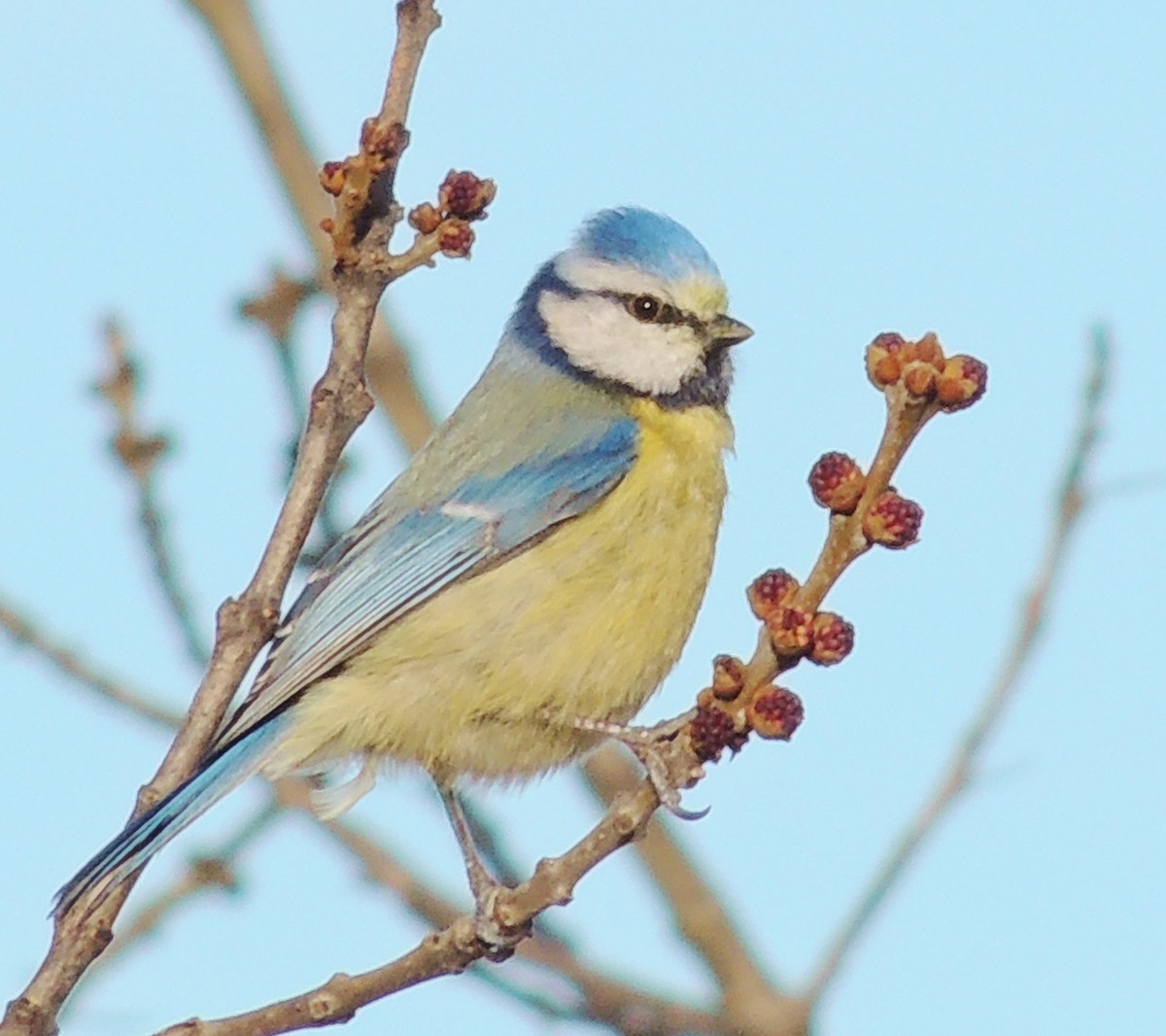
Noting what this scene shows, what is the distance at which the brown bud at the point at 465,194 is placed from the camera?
94.0 inches

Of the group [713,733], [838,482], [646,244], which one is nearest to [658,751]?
[713,733]

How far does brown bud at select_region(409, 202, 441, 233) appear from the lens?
2.39m

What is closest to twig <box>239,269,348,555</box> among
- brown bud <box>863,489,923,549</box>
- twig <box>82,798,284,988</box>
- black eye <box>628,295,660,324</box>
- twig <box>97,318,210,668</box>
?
twig <box>97,318,210,668</box>

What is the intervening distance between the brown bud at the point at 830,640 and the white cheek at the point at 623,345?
1792 millimetres

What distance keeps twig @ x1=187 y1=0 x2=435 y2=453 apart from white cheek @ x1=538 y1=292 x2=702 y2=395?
418 mm

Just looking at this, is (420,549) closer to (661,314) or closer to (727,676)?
(661,314)

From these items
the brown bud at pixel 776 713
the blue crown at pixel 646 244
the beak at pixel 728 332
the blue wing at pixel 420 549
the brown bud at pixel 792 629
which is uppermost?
the blue crown at pixel 646 244

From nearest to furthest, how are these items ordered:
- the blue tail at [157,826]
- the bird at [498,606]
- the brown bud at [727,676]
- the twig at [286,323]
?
the brown bud at [727,676], the blue tail at [157,826], the twig at [286,323], the bird at [498,606]

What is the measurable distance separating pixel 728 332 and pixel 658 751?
1.66m

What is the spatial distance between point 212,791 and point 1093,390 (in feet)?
5.09

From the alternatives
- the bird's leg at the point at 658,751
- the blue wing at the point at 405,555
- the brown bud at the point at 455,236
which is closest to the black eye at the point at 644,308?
the blue wing at the point at 405,555

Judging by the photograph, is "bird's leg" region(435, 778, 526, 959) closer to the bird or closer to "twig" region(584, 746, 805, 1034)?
the bird

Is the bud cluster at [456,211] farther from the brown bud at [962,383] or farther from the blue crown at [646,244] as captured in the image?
the blue crown at [646,244]

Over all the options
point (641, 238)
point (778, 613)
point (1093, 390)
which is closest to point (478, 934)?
point (778, 613)
